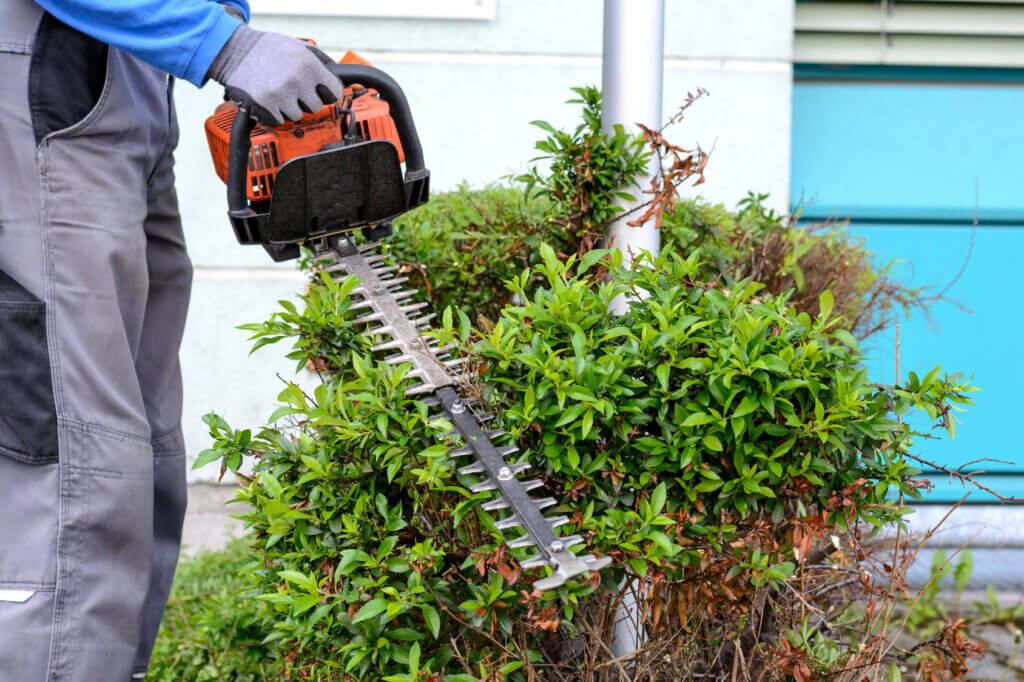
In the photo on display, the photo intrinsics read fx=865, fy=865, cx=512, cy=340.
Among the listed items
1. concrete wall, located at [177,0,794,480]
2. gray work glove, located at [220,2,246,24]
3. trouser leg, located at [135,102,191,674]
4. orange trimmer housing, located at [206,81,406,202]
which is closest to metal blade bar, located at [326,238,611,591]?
orange trimmer housing, located at [206,81,406,202]

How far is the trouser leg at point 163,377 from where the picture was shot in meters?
2.07

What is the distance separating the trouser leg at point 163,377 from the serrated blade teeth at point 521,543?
1185mm

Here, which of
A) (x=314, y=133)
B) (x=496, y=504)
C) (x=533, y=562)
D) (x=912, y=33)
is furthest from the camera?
(x=912, y=33)

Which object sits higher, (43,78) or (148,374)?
(43,78)

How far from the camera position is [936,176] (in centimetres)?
412

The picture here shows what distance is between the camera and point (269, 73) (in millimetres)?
1616

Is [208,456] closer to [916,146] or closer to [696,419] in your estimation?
[696,419]

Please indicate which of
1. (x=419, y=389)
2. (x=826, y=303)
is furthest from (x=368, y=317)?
(x=826, y=303)

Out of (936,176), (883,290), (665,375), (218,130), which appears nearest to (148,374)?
(218,130)

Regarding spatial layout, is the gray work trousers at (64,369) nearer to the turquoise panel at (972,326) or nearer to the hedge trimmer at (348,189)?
the hedge trimmer at (348,189)

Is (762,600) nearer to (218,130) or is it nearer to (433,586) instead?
(433,586)

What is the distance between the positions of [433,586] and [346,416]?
33 centimetres

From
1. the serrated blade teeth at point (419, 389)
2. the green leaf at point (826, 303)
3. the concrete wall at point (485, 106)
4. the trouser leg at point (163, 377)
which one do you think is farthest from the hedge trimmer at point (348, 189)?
the concrete wall at point (485, 106)

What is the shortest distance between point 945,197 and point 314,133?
11.1 feet
